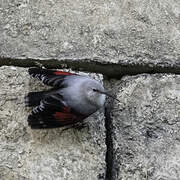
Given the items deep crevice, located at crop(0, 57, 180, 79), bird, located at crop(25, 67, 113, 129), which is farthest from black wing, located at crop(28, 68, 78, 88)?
deep crevice, located at crop(0, 57, 180, 79)

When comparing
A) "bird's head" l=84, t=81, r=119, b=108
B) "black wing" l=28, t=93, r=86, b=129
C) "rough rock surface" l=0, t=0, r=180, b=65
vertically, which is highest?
"rough rock surface" l=0, t=0, r=180, b=65

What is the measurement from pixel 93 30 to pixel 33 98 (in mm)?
452

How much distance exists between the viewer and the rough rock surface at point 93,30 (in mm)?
1852

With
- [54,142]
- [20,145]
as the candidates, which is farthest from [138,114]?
[20,145]

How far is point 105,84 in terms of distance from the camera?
1.91m

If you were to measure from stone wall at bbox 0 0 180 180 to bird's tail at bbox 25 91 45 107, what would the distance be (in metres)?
0.06

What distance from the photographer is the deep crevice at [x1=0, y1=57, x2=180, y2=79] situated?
1819 mm

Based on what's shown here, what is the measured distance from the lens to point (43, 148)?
1604 millimetres

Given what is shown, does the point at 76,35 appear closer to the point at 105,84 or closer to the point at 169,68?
the point at 105,84

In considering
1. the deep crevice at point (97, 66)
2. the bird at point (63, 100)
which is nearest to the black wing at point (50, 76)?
the bird at point (63, 100)

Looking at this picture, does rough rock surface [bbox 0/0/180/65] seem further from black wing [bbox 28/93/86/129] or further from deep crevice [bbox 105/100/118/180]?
black wing [bbox 28/93/86/129]

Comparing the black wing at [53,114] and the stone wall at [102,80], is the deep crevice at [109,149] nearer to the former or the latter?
the stone wall at [102,80]

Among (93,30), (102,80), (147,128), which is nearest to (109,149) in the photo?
(147,128)

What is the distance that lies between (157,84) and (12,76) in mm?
545
